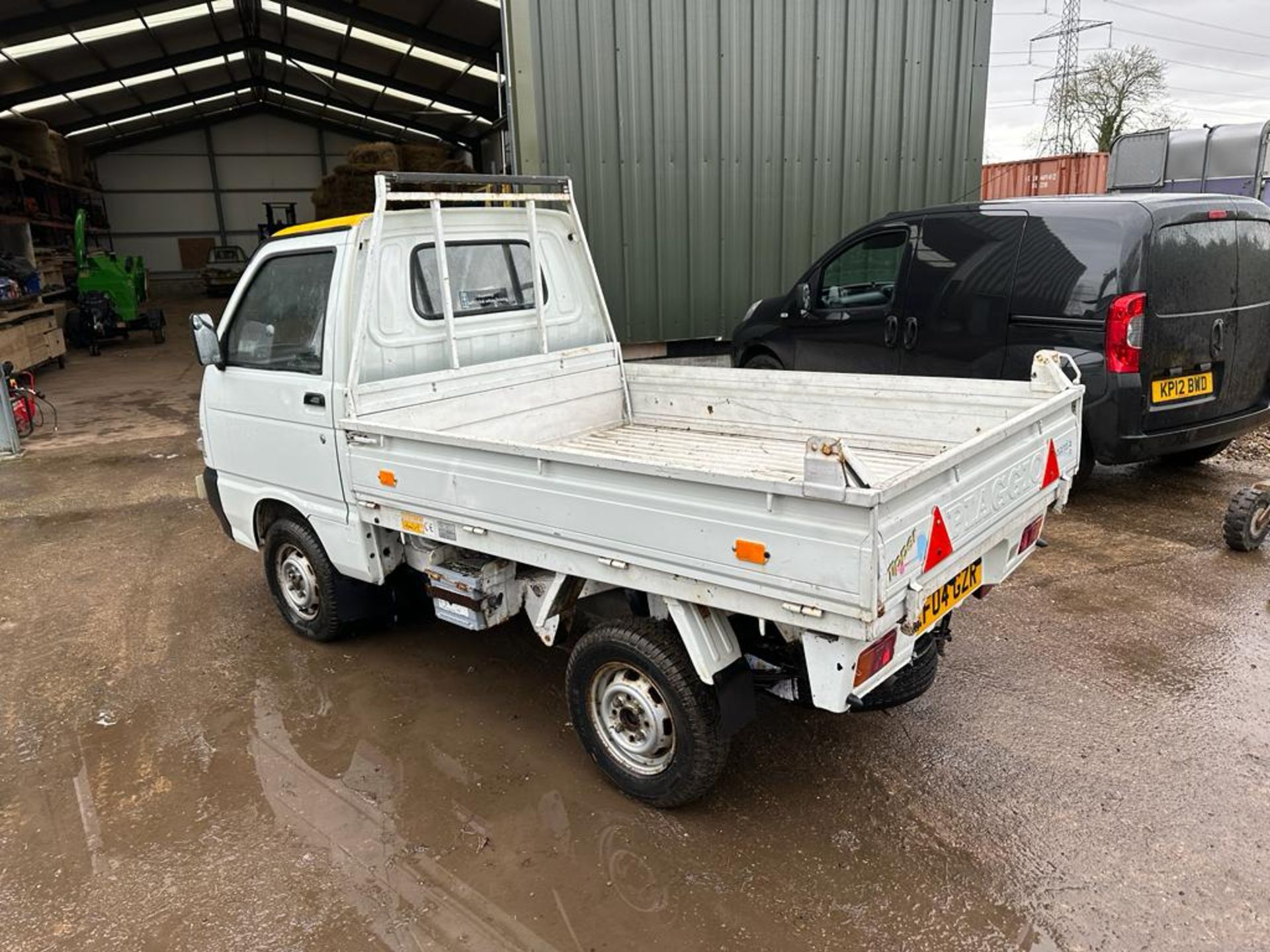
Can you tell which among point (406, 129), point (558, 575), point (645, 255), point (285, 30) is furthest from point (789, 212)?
point (406, 129)

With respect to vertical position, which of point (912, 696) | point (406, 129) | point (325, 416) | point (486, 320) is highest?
point (406, 129)

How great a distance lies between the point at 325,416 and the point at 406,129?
26206 mm

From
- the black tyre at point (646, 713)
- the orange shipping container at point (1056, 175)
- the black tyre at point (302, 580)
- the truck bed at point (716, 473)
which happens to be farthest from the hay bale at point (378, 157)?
the black tyre at point (646, 713)

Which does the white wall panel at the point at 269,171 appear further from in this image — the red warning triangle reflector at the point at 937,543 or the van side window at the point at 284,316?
the red warning triangle reflector at the point at 937,543

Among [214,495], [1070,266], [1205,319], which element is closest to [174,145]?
[214,495]

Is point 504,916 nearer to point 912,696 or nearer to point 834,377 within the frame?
point 912,696

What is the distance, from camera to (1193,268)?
16.9 feet

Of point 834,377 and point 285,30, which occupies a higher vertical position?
point 285,30

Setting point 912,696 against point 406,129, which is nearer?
point 912,696

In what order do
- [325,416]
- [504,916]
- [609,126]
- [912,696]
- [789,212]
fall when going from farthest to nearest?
[789,212]
[609,126]
[325,416]
[912,696]
[504,916]

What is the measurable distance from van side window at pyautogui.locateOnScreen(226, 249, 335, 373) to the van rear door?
4.56 metres

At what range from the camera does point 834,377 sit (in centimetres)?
396

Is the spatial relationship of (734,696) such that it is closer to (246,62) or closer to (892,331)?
(892,331)

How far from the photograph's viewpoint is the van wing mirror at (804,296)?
680 centimetres
